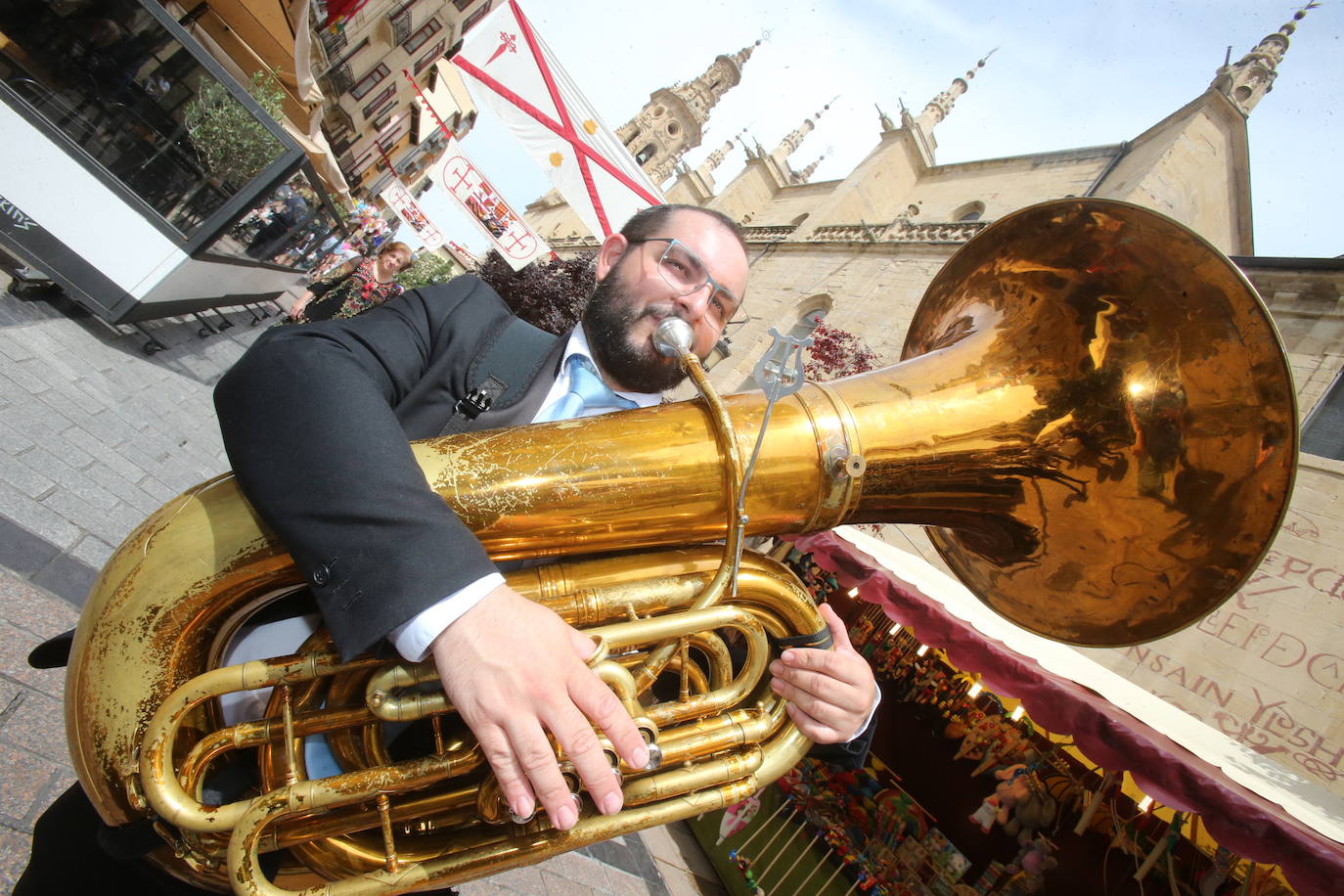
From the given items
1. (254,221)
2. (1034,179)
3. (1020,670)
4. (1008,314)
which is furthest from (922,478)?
(1034,179)

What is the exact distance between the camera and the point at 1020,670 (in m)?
3.68

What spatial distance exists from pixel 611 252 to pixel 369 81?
70.5 feet

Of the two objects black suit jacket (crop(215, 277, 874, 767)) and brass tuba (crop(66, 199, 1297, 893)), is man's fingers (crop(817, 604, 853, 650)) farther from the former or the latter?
black suit jacket (crop(215, 277, 874, 767))

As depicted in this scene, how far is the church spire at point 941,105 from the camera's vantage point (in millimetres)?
25312

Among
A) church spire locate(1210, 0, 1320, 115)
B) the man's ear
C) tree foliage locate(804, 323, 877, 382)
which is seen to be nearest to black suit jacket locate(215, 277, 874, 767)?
the man's ear

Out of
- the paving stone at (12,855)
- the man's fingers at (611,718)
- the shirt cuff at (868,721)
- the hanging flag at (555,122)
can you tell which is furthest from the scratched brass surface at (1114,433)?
the hanging flag at (555,122)

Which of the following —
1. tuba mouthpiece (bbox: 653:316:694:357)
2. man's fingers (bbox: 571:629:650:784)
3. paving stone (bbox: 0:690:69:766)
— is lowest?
man's fingers (bbox: 571:629:650:784)

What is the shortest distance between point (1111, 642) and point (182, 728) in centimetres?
233

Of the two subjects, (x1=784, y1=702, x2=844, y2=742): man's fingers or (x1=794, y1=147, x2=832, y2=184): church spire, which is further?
(x1=794, y1=147, x2=832, y2=184): church spire

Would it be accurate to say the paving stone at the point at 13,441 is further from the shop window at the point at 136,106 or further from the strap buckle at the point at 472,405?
the shop window at the point at 136,106

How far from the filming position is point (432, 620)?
0.82 m

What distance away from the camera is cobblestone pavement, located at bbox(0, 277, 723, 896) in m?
1.95

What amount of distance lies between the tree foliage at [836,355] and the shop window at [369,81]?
1683 centimetres

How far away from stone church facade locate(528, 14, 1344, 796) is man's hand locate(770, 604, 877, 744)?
284 cm
